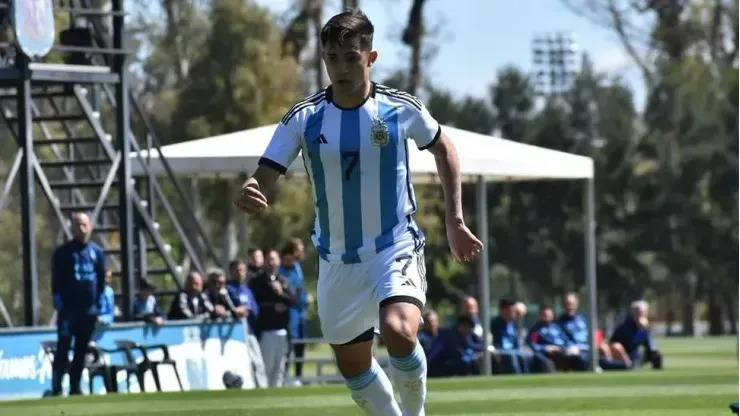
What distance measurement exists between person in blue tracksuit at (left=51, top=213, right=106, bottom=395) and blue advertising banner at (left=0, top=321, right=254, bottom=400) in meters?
0.67

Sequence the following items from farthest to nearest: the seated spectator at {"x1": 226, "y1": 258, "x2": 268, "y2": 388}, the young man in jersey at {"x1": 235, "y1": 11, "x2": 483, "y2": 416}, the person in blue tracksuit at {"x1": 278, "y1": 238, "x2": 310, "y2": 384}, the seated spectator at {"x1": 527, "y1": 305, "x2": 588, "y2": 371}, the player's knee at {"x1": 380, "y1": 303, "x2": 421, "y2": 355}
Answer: the seated spectator at {"x1": 527, "y1": 305, "x2": 588, "y2": 371}
the person in blue tracksuit at {"x1": 278, "y1": 238, "x2": 310, "y2": 384}
the seated spectator at {"x1": 226, "y1": 258, "x2": 268, "y2": 388}
the young man in jersey at {"x1": 235, "y1": 11, "x2": 483, "y2": 416}
the player's knee at {"x1": 380, "y1": 303, "x2": 421, "y2": 355}

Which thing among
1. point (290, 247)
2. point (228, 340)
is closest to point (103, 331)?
point (228, 340)

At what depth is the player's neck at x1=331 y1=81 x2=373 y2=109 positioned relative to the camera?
32.1ft

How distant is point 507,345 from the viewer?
88.4ft

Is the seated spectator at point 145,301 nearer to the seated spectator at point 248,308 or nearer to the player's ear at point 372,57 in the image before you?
the seated spectator at point 248,308

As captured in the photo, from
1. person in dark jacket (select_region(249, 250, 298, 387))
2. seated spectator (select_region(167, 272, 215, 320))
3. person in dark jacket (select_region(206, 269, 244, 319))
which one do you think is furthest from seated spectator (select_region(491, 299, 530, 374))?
seated spectator (select_region(167, 272, 215, 320))

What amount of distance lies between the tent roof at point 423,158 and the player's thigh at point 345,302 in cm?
1282

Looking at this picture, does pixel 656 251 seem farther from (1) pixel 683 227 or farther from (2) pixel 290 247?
(2) pixel 290 247

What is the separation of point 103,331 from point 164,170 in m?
4.30

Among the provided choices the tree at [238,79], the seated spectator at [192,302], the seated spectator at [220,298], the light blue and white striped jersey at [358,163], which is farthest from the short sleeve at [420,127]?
the tree at [238,79]

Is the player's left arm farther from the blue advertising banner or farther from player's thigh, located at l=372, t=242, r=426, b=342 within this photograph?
the blue advertising banner

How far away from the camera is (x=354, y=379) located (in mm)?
9969

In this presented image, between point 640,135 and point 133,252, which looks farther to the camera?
point 640,135

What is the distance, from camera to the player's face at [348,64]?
9602 millimetres
